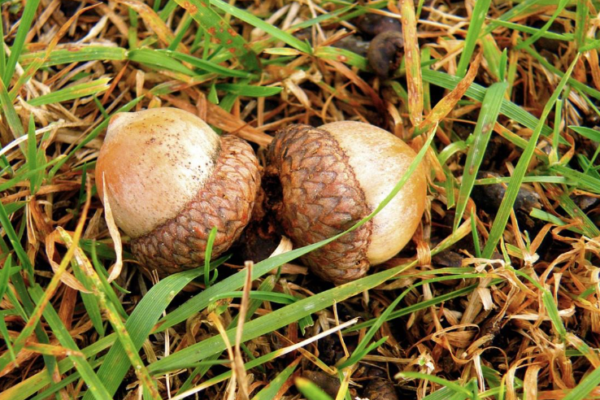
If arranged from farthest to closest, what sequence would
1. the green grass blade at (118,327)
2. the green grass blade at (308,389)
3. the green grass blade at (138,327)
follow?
1. the green grass blade at (138,327)
2. the green grass blade at (118,327)
3. the green grass blade at (308,389)

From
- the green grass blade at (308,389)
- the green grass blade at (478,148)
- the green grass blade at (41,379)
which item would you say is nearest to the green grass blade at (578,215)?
the green grass blade at (478,148)

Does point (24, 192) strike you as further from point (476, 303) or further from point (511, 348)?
point (511, 348)

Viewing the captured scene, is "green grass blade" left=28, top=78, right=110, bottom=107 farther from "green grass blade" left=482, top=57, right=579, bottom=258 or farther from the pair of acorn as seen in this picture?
"green grass blade" left=482, top=57, right=579, bottom=258

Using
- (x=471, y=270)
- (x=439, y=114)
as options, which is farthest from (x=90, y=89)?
(x=471, y=270)

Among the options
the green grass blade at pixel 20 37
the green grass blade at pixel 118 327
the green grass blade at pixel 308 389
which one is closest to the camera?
the green grass blade at pixel 308 389

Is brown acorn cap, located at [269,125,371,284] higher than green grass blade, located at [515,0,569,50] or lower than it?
lower

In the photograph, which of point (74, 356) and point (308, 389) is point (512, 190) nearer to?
point (308, 389)

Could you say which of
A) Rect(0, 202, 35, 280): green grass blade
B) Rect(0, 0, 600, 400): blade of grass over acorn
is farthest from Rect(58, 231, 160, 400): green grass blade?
Rect(0, 202, 35, 280): green grass blade

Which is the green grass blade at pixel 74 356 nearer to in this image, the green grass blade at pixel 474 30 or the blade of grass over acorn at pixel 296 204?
the blade of grass over acorn at pixel 296 204
